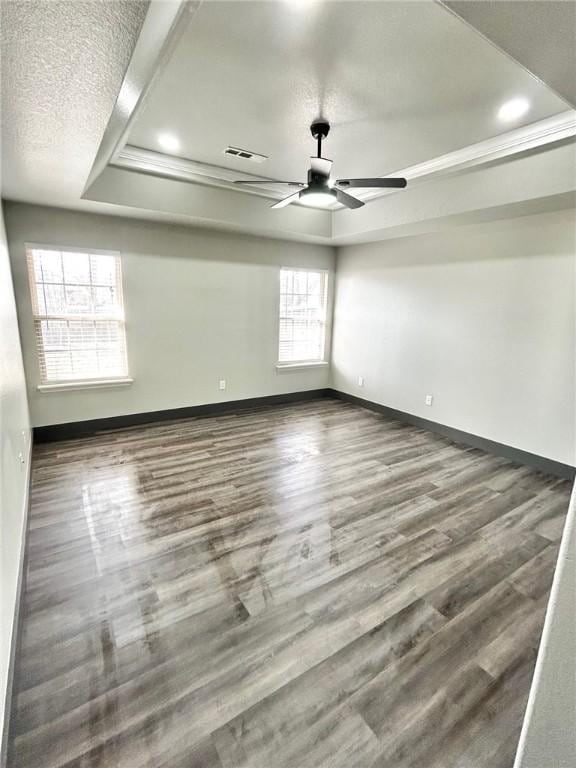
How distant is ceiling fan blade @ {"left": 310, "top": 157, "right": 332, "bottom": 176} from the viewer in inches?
106

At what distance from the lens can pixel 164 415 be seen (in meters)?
4.86

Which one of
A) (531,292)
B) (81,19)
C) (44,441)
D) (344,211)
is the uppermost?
(344,211)

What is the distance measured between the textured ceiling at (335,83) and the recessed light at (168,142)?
0.07 m

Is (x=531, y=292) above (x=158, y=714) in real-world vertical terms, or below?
above

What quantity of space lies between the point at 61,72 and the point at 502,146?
316 cm

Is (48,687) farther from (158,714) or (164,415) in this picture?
(164,415)

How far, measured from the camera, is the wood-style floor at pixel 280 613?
4.56 ft

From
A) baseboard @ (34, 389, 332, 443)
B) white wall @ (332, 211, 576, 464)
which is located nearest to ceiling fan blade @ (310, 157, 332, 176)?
white wall @ (332, 211, 576, 464)

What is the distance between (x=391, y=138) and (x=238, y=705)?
3805 mm

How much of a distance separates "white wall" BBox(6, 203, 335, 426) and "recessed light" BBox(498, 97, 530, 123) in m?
3.21

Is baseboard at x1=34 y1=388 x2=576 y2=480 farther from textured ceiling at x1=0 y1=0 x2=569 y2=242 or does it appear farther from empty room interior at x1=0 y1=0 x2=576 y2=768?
textured ceiling at x1=0 y1=0 x2=569 y2=242

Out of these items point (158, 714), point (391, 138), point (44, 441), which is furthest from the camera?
point (44, 441)

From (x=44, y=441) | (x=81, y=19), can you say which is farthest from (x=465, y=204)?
(x=44, y=441)

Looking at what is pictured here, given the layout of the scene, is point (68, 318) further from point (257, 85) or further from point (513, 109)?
point (513, 109)
